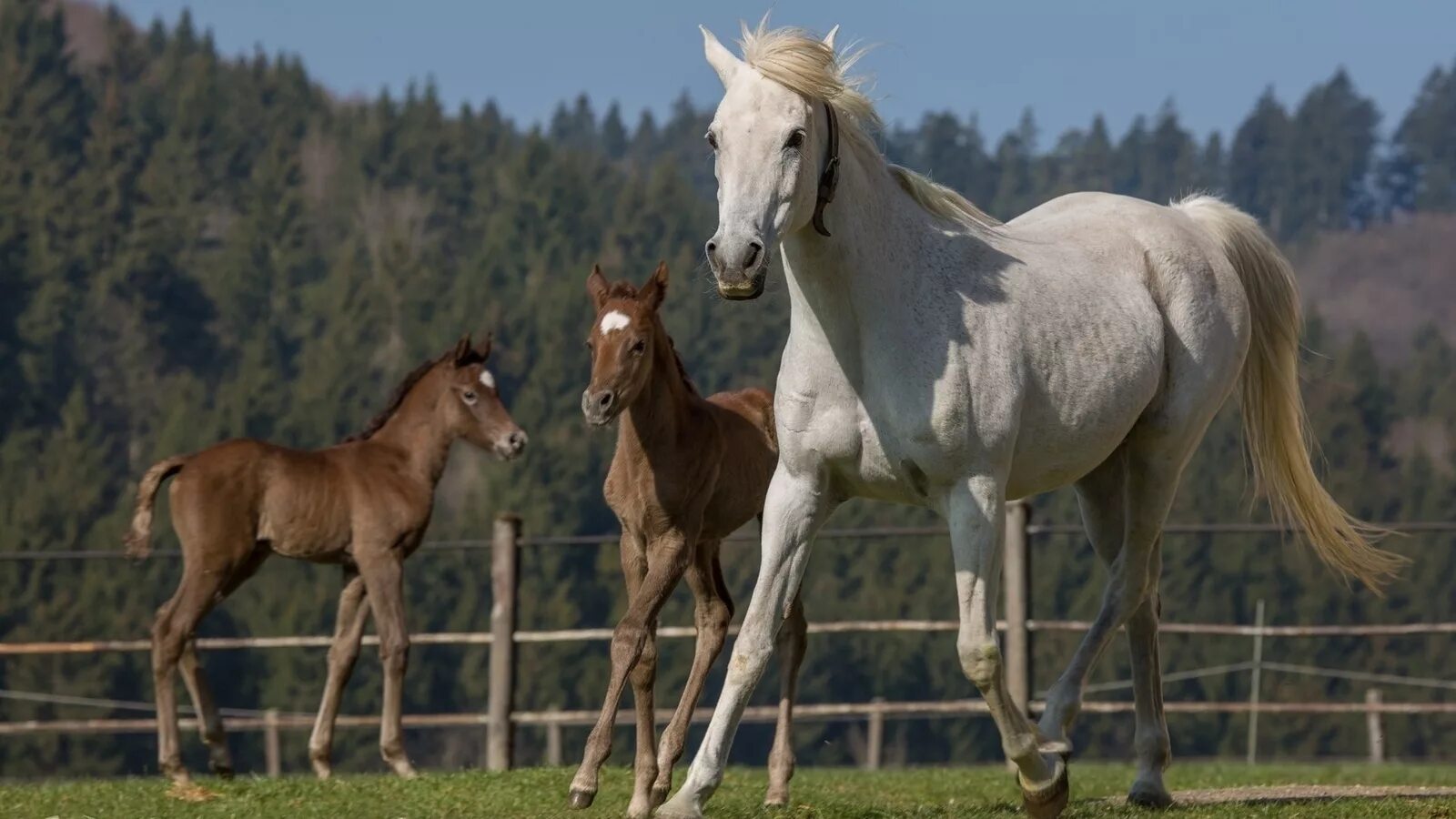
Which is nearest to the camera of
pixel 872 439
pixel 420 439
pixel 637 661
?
pixel 872 439

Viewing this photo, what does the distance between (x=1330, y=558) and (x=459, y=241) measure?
92554 millimetres

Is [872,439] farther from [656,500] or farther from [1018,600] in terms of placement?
[1018,600]

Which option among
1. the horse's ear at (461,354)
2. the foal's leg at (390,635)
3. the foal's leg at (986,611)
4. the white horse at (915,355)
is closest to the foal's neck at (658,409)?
the white horse at (915,355)

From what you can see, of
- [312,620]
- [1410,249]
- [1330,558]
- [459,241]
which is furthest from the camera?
[1410,249]

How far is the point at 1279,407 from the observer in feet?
25.1

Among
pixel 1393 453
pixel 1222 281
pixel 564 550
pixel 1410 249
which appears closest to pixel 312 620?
pixel 564 550

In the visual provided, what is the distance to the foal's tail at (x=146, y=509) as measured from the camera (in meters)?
9.50

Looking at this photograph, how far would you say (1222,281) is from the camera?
718cm

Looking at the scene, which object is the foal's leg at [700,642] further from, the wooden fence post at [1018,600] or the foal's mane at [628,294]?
the wooden fence post at [1018,600]

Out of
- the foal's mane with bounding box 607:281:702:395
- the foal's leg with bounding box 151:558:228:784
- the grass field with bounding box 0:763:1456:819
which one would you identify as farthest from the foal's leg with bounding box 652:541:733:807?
the foal's leg with bounding box 151:558:228:784

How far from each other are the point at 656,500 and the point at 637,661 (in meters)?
0.58

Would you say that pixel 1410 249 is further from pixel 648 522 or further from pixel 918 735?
pixel 648 522

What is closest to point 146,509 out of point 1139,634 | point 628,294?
point 628,294

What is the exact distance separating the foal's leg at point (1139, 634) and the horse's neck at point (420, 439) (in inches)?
176
